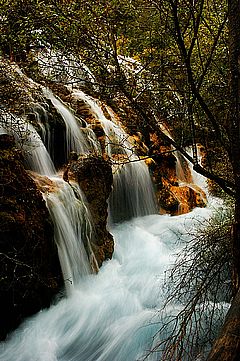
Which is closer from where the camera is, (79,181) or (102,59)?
(102,59)

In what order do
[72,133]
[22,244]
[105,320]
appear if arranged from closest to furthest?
[22,244] < [105,320] < [72,133]

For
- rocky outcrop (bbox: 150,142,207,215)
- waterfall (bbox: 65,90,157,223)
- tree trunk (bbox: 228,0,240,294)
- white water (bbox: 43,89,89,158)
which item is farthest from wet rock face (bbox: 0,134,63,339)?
rocky outcrop (bbox: 150,142,207,215)

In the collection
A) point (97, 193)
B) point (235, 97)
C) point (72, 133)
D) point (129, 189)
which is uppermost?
point (72, 133)

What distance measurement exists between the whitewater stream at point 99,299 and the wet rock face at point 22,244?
0.23 metres

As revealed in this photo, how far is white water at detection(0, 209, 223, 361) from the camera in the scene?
14.4 feet

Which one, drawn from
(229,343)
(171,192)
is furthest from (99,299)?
(171,192)

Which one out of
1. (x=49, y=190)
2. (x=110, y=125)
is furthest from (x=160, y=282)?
(x=110, y=125)

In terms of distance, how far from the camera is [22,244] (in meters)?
4.68

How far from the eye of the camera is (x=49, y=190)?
6410 mm

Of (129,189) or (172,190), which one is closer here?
(129,189)

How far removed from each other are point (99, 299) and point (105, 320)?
57cm

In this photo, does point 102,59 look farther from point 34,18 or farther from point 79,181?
point 79,181

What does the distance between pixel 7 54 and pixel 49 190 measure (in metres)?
2.46

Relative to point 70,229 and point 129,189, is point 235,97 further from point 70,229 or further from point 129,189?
point 129,189
